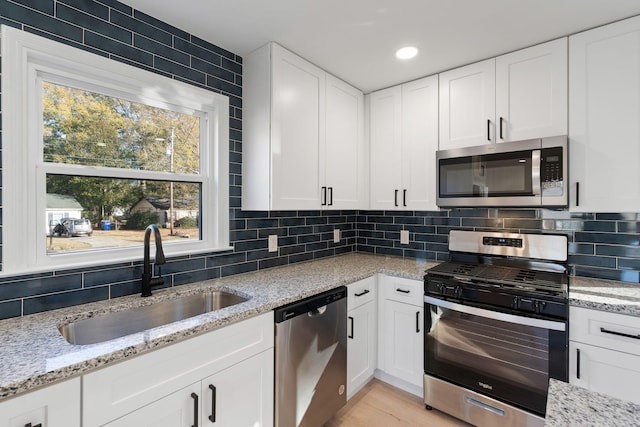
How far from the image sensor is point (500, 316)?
1.75m

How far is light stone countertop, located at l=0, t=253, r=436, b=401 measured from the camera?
908mm

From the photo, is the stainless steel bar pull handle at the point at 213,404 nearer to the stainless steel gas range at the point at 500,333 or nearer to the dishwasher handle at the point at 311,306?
the dishwasher handle at the point at 311,306

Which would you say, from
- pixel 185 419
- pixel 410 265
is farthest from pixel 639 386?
pixel 185 419

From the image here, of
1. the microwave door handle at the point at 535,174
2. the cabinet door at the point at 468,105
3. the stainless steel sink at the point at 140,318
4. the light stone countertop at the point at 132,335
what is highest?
the cabinet door at the point at 468,105

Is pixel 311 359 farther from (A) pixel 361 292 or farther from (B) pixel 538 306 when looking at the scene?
(B) pixel 538 306

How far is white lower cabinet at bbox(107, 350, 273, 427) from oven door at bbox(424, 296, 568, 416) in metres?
1.10

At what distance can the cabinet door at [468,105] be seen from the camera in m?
2.11

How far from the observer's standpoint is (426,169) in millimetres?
2396

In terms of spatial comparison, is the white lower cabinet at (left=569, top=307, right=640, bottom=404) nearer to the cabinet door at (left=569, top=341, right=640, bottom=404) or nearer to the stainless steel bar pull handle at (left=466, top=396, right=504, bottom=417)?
the cabinet door at (left=569, top=341, right=640, bottom=404)

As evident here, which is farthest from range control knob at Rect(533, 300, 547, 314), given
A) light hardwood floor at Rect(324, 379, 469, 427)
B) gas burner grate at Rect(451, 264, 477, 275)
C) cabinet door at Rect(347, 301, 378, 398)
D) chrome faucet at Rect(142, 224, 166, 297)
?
chrome faucet at Rect(142, 224, 166, 297)

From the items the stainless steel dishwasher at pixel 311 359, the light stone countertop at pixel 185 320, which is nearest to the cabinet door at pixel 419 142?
the light stone countertop at pixel 185 320

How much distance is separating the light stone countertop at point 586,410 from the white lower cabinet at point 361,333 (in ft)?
4.43

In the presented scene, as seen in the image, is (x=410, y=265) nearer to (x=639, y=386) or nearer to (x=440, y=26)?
(x=639, y=386)

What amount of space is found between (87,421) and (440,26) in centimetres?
235
